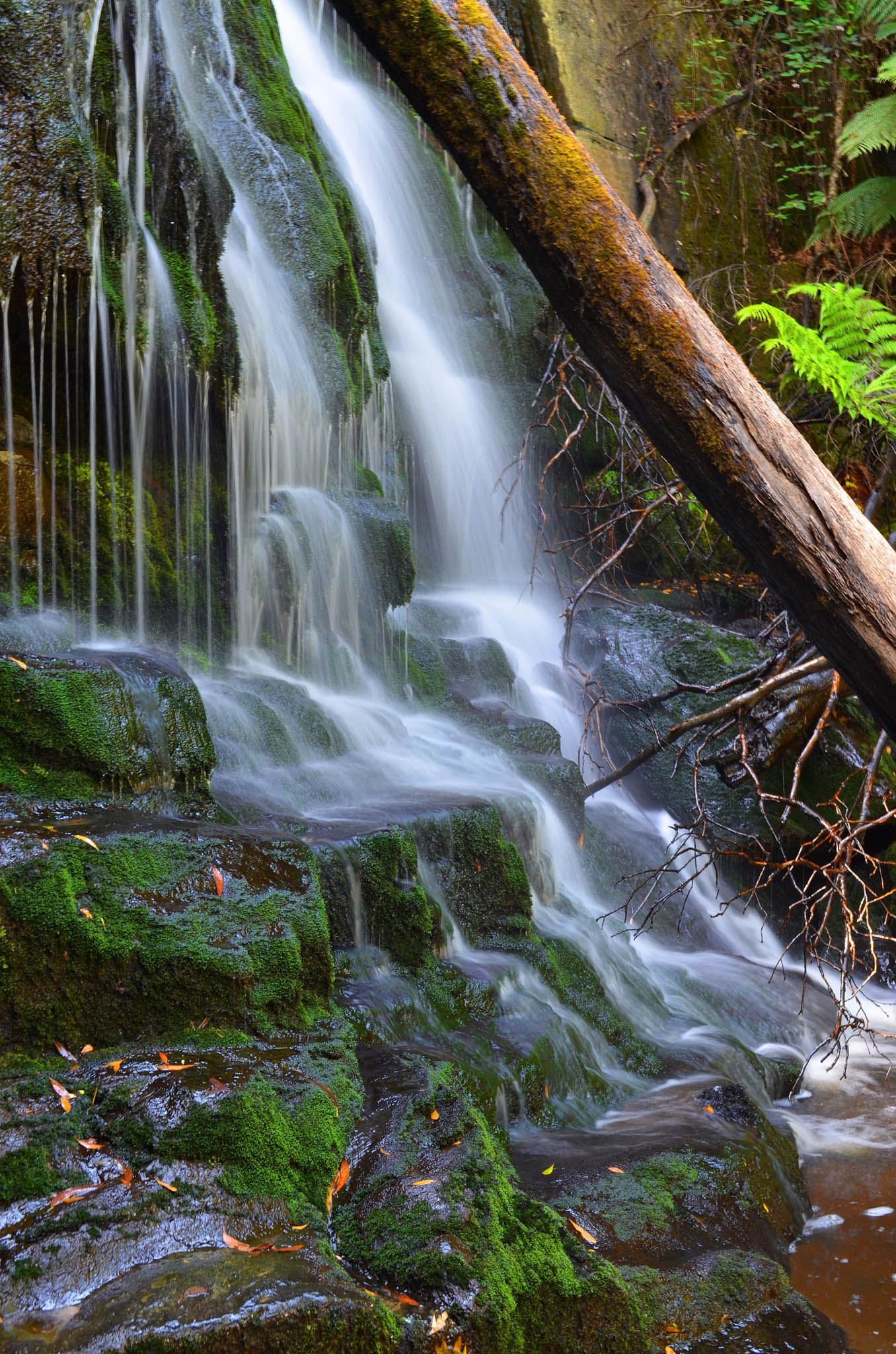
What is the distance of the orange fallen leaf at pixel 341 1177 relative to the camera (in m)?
2.55

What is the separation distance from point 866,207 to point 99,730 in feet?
28.8

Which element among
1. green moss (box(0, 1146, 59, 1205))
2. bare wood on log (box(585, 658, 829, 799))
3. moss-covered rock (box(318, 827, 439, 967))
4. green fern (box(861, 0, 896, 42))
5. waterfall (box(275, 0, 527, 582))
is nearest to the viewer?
green moss (box(0, 1146, 59, 1205))

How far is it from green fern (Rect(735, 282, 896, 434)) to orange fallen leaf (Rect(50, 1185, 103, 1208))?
453cm

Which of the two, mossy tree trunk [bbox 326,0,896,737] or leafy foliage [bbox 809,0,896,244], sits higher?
leafy foliage [bbox 809,0,896,244]

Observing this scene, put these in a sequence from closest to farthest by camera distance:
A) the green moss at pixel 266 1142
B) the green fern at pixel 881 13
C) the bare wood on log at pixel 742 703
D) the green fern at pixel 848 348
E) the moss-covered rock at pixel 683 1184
Result: the green moss at pixel 266 1142 < the moss-covered rock at pixel 683 1184 < the bare wood on log at pixel 742 703 < the green fern at pixel 848 348 < the green fern at pixel 881 13

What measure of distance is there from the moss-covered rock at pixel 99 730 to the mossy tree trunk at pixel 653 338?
105 inches

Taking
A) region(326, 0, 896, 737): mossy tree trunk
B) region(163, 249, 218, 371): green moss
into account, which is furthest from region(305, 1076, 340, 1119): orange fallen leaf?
region(163, 249, 218, 371): green moss

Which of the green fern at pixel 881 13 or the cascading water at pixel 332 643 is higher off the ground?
the green fern at pixel 881 13

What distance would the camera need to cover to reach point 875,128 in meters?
8.70

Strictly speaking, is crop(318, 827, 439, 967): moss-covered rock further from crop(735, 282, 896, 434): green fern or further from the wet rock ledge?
crop(735, 282, 896, 434): green fern

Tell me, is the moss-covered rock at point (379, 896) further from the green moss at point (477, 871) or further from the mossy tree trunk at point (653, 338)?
the mossy tree trunk at point (653, 338)

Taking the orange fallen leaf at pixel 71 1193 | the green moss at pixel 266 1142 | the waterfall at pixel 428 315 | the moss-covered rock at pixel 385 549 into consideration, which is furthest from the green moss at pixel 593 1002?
the waterfall at pixel 428 315

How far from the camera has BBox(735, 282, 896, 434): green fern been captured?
5.29 m

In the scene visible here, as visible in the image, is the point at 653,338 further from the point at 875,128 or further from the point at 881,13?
the point at 881,13
